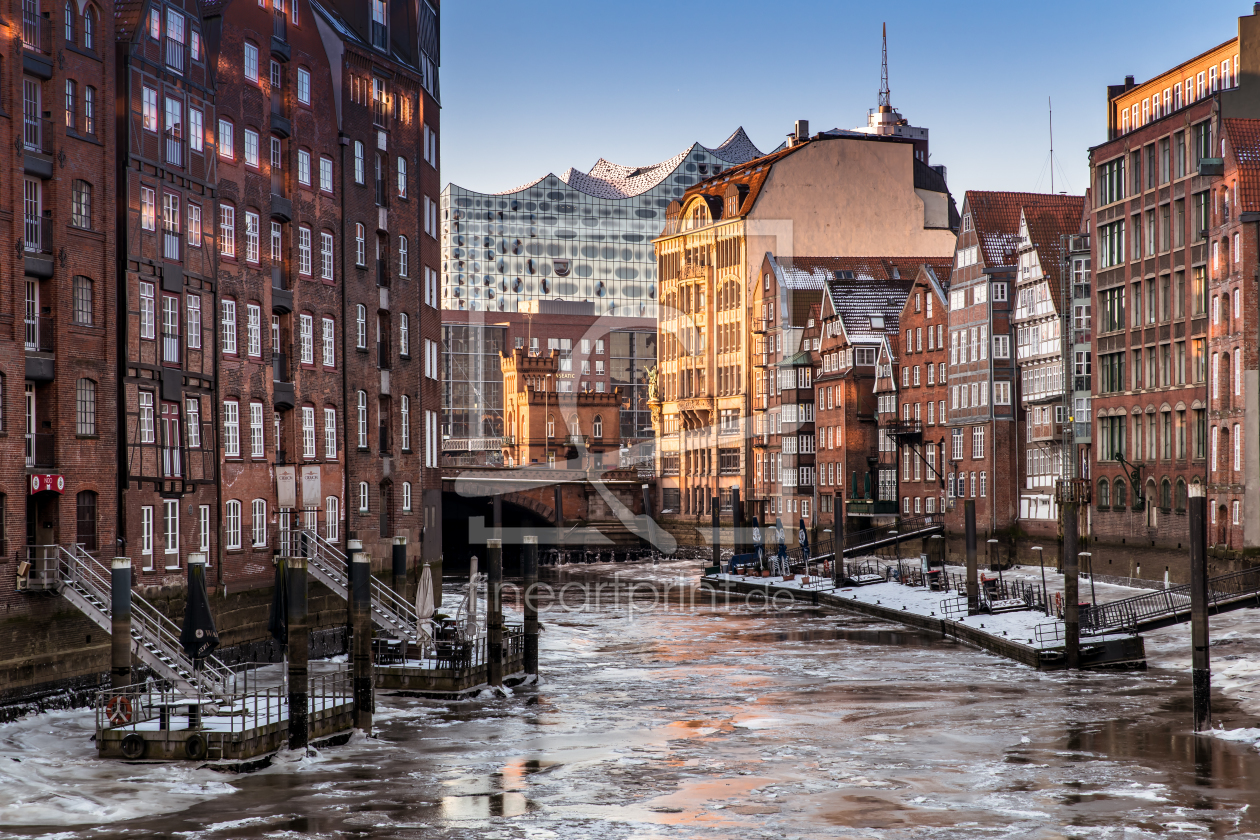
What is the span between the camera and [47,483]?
136ft

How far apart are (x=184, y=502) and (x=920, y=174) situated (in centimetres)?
9672

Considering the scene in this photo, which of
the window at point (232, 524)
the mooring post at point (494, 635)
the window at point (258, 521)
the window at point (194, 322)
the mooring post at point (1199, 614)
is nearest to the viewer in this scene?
the mooring post at point (1199, 614)

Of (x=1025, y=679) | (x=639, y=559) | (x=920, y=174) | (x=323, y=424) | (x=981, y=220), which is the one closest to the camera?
(x=1025, y=679)

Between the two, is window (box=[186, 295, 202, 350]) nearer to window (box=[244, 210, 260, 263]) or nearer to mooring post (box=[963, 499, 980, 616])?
window (box=[244, 210, 260, 263])

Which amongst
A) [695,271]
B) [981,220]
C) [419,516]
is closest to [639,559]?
[695,271]

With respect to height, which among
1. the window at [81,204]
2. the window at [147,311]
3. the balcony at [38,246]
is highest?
the window at [81,204]

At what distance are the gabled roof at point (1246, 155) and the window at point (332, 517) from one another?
3958 centimetres

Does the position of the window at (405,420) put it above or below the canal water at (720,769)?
above

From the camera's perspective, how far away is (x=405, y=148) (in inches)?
2729

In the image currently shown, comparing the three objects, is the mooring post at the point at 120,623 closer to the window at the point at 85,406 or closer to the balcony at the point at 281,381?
Result: the window at the point at 85,406

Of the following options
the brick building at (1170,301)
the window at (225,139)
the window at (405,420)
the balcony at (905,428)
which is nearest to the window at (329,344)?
the window at (405,420)

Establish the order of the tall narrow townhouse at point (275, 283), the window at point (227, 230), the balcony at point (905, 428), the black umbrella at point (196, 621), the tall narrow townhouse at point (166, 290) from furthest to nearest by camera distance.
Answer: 1. the balcony at point (905, 428)
2. the tall narrow townhouse at point (275, 283)
3. the window at point (227, 230)
4. the tall narrow townhouse at point (166, 290)
5. the black umbrella at point (196, 621)

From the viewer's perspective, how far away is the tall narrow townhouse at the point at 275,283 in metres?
53.6

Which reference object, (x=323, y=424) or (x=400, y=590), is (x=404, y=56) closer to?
(x=323, y=424)
